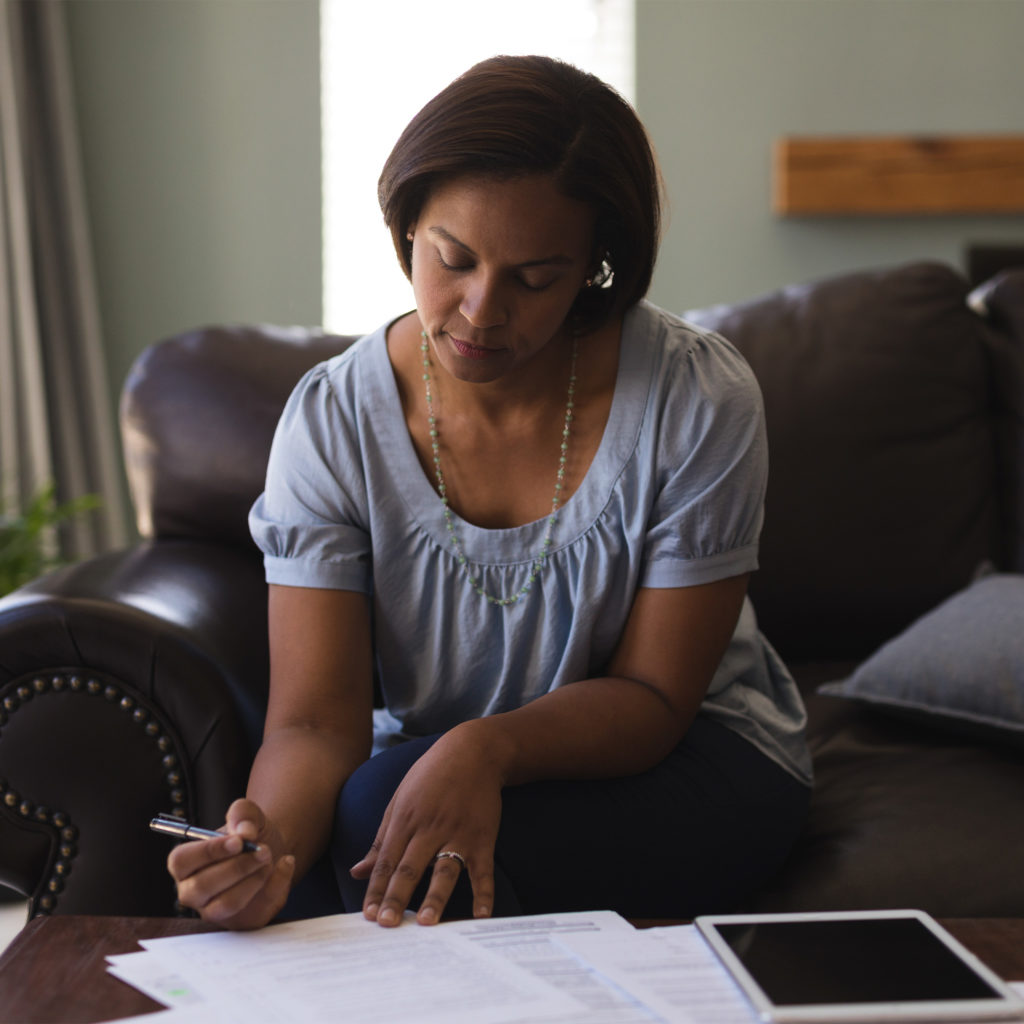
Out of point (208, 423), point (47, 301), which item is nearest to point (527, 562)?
point (208, 423)

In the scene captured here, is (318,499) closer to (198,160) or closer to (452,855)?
(452,855)

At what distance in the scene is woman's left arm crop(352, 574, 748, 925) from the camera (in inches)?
33.2

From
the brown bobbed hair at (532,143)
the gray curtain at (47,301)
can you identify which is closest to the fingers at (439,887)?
the brown bobbed hair at (532,143)

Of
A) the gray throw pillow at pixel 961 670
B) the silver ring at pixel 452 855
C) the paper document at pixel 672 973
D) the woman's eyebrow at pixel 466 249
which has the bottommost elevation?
the gray throw pillow at pixel 961 670

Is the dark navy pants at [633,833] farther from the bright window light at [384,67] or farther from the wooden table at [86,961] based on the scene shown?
the bright window light at [384,67]

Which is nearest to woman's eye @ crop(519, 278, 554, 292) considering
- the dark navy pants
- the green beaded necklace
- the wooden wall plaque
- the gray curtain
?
the green beaded necklace

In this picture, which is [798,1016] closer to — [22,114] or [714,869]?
[714,869]

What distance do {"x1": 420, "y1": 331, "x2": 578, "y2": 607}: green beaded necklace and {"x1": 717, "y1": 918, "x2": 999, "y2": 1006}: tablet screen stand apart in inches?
17.4

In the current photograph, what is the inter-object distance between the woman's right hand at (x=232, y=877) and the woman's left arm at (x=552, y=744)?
7 centimetres

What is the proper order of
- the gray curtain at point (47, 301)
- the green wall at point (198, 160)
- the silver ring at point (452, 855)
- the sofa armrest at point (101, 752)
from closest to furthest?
1. the silver ring at point (452, 855)
2. the sofa armrest at point (101, 752)
3. the gray curtain at point (47, 301)
4. the green wall at point (198, 160)

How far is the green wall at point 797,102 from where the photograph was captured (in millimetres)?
2889

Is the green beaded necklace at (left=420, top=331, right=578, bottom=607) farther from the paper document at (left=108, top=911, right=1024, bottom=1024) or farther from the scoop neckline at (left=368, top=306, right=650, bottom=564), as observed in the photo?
the paper document at (left=108, top=911, right=1024, bottom=1024)

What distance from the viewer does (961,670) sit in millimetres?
1315

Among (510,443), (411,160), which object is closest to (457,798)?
(510,443)
